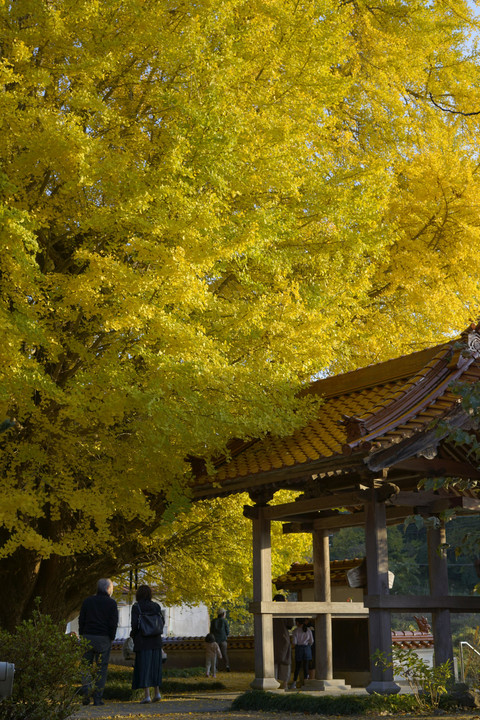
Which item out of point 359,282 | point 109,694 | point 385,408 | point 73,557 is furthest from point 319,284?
point 109,694

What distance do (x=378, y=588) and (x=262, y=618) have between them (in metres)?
2.20

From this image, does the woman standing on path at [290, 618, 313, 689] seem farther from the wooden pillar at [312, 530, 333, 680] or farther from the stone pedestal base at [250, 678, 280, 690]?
the stone pedestal base at [250, 678, 280, 690]

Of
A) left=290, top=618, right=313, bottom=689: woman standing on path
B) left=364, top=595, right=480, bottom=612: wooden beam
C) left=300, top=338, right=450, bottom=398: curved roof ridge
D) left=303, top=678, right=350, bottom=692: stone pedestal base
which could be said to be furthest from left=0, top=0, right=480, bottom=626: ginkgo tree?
left=303, top=678, right=350, bottom=692: stone pedestal base

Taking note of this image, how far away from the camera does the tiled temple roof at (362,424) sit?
8.80m

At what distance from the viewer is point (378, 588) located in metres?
9.05

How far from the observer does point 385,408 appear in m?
9.04

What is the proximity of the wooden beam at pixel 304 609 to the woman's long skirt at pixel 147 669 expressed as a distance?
1.37 metres

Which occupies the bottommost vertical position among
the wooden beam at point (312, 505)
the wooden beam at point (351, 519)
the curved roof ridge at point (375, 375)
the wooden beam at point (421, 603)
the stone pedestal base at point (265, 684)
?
the stone pedestal base at point (265, 684)

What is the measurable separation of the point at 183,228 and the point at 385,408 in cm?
297

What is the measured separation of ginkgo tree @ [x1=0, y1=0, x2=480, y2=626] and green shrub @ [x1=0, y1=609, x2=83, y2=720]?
7.17 ft

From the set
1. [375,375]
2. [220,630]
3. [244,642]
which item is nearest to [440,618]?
[375,375]

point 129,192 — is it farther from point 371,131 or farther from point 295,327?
point 371,131

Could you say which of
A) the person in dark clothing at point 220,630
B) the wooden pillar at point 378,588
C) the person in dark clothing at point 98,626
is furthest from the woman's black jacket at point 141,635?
the person in dark clothing at point 220,630

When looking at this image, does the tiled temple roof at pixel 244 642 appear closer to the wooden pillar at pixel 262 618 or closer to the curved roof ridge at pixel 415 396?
the wooden pillar at pixel 262 618
